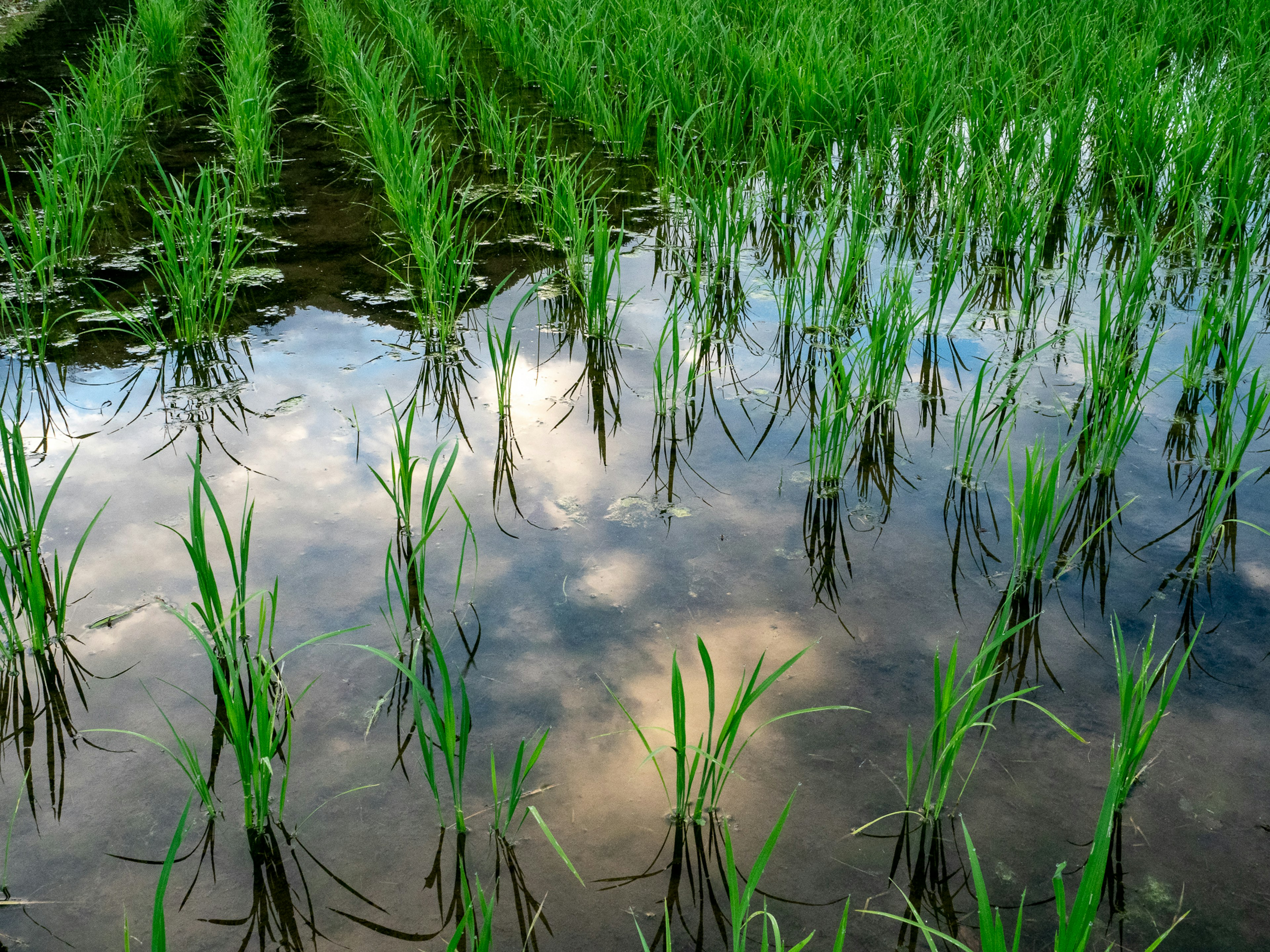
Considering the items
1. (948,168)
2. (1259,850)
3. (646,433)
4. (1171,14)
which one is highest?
(1171,14)

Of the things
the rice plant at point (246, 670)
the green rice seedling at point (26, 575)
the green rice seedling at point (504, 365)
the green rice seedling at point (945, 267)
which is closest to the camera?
the rice plant at point (246, 670)

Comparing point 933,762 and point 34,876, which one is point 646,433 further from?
point 34,876

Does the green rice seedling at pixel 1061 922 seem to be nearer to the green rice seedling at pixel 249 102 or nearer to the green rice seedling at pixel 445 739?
the green rice seedling at pixel 445 739

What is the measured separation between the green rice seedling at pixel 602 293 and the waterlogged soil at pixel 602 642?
59 millimetres

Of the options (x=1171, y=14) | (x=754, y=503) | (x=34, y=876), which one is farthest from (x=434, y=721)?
(x=1171, y=14)

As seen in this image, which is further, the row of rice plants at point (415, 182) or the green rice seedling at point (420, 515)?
the row of rice plants at point (415, 182)

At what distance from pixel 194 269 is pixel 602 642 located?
1.79 m

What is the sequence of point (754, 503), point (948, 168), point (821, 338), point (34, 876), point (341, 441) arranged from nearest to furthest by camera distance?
1. point (34, 876)
2. point (754, 503)
3. point (341, 441)
4. point (821, 338)
5. point (948, 168)

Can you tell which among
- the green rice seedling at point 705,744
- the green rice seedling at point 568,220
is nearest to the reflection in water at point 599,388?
the green rice seedling at point 568,220

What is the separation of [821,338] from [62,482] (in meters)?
2.12

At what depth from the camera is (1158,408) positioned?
2.60 m

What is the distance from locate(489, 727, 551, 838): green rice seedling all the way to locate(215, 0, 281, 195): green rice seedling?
3.29m

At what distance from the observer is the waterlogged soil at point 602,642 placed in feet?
4.59

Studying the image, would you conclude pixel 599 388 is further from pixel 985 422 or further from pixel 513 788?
pixel 513 788
